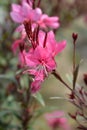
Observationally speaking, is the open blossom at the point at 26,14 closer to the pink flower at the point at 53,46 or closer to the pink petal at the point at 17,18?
the pink petal at the point at 17,18

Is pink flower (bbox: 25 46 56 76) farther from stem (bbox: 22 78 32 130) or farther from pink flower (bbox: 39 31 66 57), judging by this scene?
stem (bbox: 22 78 32 130)

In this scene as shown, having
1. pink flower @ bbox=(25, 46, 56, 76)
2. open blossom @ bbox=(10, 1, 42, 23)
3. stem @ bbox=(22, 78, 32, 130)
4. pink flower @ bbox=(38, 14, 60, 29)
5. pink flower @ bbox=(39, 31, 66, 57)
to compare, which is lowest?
stem @ bbox=(22, 78, 32, 130)

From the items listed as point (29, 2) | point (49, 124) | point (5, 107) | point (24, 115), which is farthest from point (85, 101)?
point (49, 124)

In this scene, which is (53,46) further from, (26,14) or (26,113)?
(26,113)

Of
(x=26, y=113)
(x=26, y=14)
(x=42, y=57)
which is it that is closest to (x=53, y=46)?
(x=42, y=57)

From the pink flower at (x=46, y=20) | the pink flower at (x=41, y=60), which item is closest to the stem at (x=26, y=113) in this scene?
the pink flower at (x=46, y=20)

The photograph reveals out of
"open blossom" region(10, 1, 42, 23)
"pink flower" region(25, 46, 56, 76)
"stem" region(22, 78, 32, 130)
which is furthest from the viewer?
"stem" region(22, 78, 32, 130)

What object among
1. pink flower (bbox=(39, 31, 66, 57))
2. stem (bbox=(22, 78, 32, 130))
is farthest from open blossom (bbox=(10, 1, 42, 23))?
stem (bbox=(22, 78, 32, 130))

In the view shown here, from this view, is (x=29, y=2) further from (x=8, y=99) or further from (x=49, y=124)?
(x=49, y=124)

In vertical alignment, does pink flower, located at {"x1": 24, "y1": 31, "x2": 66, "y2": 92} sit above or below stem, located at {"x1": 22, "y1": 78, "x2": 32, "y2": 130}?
above

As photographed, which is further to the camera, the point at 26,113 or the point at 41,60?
the point at 26,113

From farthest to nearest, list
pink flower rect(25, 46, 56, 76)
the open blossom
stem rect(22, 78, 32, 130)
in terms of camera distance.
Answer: stem rect(22, 78, 32, 130), the open blossom, pink flower rect(25, 46, 56, 76)
